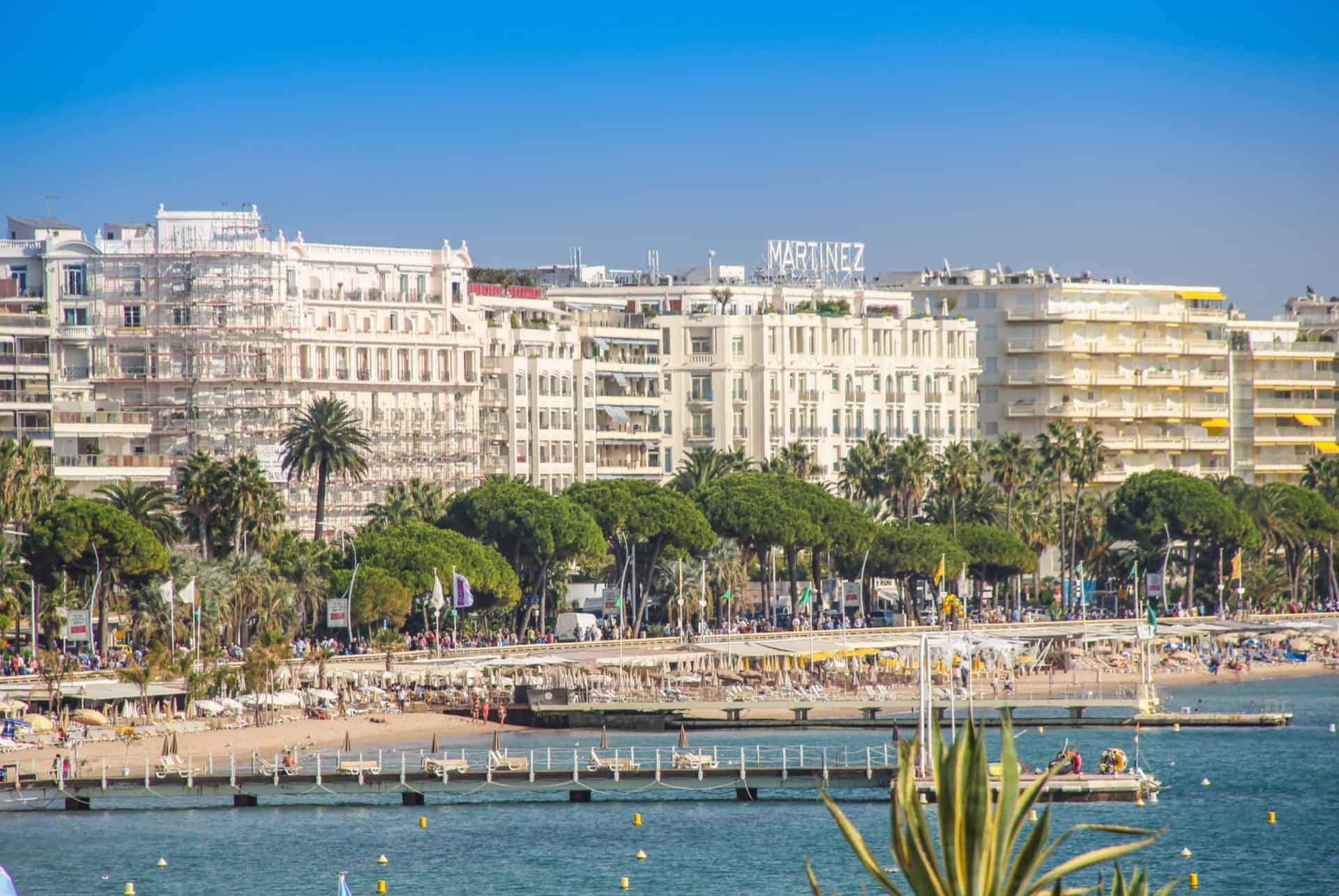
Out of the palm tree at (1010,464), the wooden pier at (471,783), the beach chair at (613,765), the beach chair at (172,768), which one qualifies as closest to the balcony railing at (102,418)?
the beach chair at (172,768)

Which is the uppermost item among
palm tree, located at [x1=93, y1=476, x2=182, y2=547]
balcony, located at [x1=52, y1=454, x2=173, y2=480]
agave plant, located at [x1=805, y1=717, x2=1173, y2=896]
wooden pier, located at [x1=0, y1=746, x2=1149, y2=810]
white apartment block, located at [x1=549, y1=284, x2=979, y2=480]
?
white apartment block, located at [x1=549, y1=284, x2=979, y2=480]

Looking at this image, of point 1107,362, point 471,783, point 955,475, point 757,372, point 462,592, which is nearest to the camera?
point 471,783

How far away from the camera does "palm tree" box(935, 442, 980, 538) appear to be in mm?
150750

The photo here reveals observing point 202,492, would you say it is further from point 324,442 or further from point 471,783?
point 471,783

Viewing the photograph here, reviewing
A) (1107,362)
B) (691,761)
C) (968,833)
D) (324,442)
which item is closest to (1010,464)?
(1107,362)

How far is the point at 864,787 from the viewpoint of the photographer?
7988cm

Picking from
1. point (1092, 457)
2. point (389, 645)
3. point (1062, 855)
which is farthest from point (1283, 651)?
point (1062, 855)

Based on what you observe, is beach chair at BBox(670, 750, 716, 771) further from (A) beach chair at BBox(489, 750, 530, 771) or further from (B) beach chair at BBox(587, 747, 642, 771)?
(A) beach chair at BBox(489, 750, 530, 771)

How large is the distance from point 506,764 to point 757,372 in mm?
93732

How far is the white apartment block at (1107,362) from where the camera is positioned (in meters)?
186

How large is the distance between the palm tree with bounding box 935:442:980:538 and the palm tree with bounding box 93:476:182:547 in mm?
59048

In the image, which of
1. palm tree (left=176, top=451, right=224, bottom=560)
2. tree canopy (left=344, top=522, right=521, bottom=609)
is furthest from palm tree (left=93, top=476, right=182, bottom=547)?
tree canopy (left=344, top=522, right=521, bottom=609)

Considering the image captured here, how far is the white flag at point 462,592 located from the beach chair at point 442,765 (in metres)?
28.9

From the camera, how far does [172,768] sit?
7794cm
